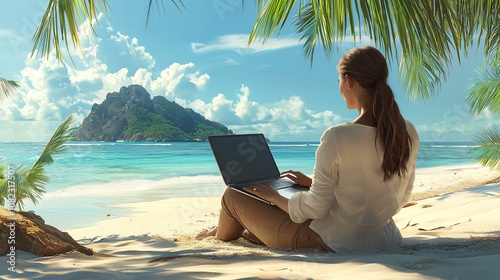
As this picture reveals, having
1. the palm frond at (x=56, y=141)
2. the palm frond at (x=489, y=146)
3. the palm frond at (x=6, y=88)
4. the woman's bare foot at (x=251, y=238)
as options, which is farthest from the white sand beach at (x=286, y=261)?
the palm frond at (x=489, y=146)

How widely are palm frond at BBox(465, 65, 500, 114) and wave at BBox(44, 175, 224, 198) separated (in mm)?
6991

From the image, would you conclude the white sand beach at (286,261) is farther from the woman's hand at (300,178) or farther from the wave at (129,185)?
the wave at (129,185)

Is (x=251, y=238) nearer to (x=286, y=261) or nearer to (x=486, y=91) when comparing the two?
(x=286, y=261)

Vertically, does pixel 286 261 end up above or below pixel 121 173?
above

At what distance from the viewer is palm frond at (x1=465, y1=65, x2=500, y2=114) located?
5930 millimetres

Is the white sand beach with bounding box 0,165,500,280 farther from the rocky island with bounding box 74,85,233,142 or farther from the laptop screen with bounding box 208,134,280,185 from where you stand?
the rocky island with bounding box 74,85,233,142

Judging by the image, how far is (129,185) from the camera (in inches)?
495

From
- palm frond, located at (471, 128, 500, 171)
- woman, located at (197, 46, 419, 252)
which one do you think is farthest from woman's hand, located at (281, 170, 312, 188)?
palm frond, located at (471, 128, 500, 171)

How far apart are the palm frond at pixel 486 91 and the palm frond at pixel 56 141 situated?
5002 mm

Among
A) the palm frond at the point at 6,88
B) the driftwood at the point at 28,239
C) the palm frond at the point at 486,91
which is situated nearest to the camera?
the driftwood at the point at 28,239

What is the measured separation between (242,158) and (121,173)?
13.4 metres

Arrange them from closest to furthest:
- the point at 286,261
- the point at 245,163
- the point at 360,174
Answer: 1. the point at 286,261
2. the point at 360,174
3. the point at 245,163

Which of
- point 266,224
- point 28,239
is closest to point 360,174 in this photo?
point 266,224

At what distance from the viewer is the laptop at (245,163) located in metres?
2.19
